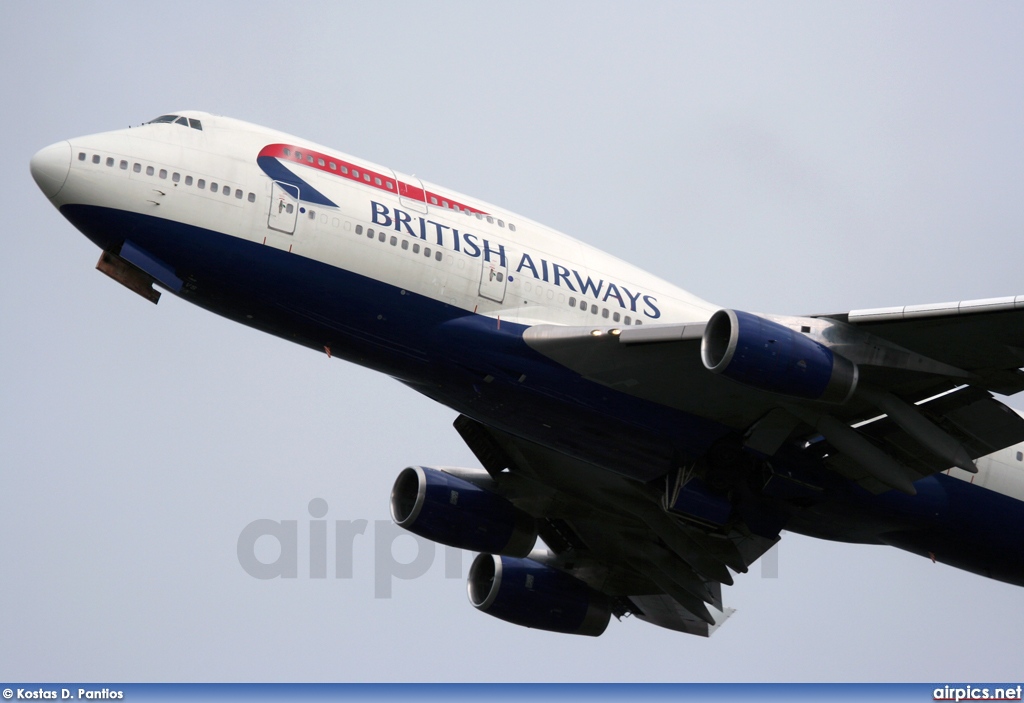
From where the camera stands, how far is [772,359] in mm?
22469

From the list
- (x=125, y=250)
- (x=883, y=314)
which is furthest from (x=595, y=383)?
A: (x=125, y=250)

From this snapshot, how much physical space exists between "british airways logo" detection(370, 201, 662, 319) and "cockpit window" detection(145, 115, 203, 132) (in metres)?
3.59

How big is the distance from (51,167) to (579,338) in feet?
32.9

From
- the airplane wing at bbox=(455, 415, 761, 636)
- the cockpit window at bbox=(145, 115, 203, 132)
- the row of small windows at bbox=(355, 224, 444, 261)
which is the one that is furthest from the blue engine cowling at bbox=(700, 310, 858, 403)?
the cockpit window at bbox=(145, 115, 203, 132)

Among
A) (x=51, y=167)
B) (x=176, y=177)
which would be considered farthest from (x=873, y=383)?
(x=51, y=167)

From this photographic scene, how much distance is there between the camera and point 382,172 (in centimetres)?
2522

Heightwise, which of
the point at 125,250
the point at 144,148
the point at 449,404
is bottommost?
the point at 449,404

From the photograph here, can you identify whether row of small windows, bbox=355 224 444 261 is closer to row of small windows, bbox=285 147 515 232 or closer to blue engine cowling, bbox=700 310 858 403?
row of small windows, bbox=285 147 515 232

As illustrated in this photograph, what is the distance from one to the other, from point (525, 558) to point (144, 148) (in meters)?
14.7

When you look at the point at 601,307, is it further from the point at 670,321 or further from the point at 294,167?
the point at 294,167

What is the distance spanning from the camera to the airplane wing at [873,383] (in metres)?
22.9

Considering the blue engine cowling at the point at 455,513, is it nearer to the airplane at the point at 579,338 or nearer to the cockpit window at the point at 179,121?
the airplane at the point at 579,338

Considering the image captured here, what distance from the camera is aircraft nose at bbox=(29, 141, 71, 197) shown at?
75.7 feet

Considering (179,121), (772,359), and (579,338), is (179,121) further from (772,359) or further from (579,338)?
(772,359)
